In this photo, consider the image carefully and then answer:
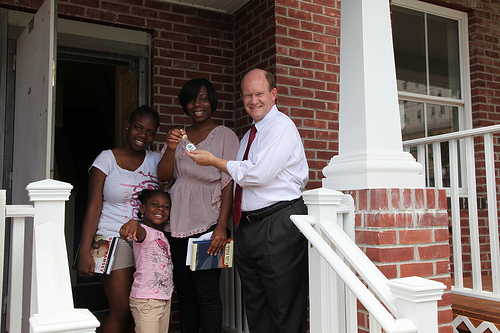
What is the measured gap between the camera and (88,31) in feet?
13.1

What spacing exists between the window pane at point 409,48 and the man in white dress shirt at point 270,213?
2728 millimetres

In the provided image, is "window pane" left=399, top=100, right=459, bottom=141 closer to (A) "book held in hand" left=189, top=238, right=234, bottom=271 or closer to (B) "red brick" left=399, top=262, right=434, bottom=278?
(B) "red brick" left=399, top=262, right=434, bottom=278

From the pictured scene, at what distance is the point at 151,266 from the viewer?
2.69 m

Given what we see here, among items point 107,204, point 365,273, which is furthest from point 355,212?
point 107,204

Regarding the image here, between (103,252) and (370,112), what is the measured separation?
1.72 m

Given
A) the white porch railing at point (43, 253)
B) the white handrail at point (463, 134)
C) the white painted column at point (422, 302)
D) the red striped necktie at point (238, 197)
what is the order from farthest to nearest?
the white handrail at point (463, 134), the red striped necktie at point (238, 197), the white porch railing at point (43, 253), the white painted column at point (422, 302)

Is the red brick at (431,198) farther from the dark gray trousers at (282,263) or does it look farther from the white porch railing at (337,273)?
the dark gray trousers at (282,263)

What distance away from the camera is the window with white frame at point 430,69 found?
4824mm

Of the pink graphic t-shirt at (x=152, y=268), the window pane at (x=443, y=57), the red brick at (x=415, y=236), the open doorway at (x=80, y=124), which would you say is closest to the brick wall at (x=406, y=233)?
the red brick at (x=415, y=236)

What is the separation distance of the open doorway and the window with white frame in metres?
3.48

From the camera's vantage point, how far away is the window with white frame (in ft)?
15.8

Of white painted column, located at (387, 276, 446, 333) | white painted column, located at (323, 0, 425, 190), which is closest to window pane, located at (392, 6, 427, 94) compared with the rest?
white painted column, located at (323, 0, 425, 190)

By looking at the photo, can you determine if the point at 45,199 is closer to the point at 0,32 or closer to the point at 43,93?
the point at 43,93

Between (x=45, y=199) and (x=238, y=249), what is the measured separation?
1.08 metres
